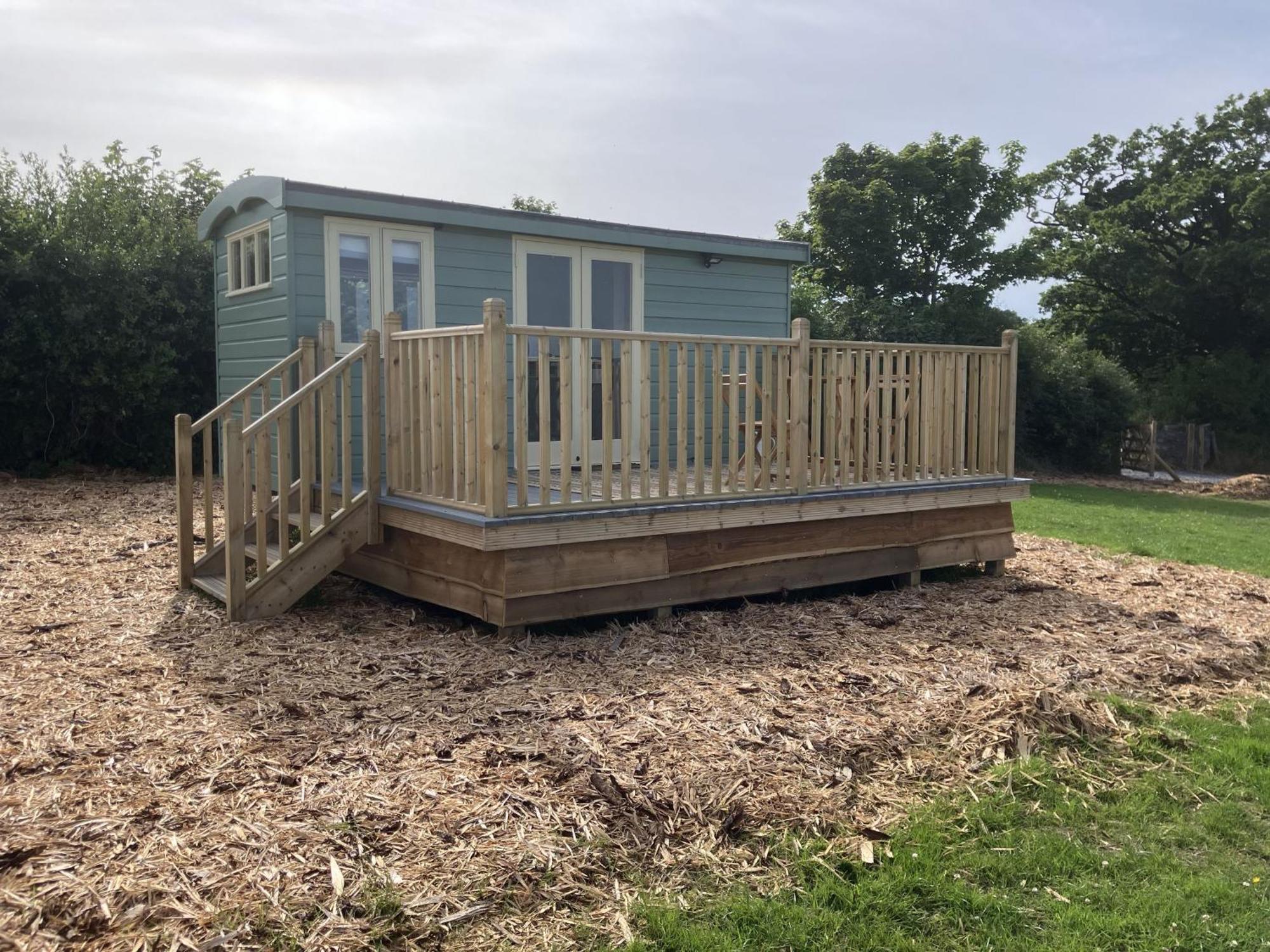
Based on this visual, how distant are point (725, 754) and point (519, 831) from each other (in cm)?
94

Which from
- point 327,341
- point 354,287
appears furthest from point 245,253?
point 327,341

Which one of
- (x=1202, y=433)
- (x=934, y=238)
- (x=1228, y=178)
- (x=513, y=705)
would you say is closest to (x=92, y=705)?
(x=513, y=705)

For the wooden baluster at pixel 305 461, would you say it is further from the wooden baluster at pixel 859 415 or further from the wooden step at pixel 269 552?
the wooden baluster at pixel 859 415

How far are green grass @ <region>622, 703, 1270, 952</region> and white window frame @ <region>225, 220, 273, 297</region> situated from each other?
21.7 feet

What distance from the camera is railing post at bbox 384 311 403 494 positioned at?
241 inches

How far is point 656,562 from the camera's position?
6012 mm

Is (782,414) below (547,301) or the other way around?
below

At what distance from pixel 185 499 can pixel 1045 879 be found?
548 cm

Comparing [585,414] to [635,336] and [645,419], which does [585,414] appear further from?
[635,336]

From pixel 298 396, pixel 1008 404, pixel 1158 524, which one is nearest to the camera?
pixel 298 396

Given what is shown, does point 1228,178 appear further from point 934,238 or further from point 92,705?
point 92,705

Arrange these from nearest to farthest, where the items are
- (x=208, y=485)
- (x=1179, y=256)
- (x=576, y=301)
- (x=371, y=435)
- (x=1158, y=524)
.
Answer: (x=371, y=435), (x=208, y=485), (x=576, y=301), (x=1158, y=524), (x=1179, y=256)

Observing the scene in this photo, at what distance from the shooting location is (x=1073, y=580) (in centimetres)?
782

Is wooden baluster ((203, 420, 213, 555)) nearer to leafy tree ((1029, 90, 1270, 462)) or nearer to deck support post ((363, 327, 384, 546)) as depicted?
deck support post ((363, 327, 384, 546))
